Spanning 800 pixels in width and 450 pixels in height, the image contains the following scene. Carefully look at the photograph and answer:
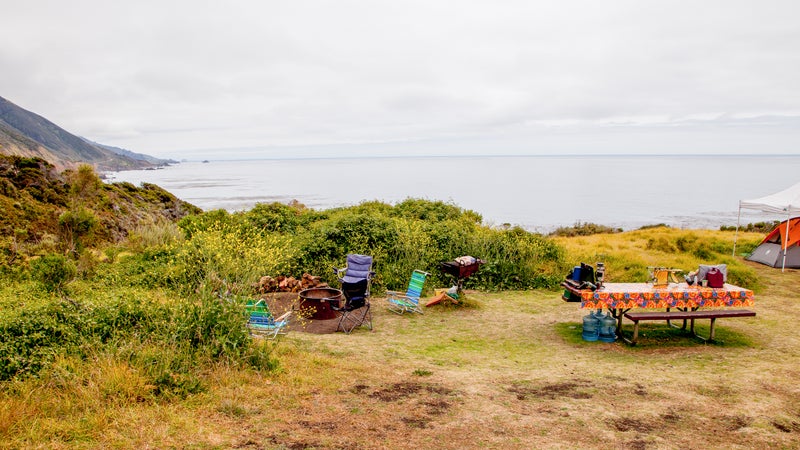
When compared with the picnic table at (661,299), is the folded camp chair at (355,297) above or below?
below

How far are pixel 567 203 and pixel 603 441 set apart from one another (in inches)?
2402

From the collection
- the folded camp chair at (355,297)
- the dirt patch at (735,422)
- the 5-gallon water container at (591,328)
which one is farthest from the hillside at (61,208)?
the dirt patch at (735,422)

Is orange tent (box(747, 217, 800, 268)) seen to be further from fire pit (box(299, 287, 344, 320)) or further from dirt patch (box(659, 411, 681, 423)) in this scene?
fire pit (box(299, 287, 344, 320))

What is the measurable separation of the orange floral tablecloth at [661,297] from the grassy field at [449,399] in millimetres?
632

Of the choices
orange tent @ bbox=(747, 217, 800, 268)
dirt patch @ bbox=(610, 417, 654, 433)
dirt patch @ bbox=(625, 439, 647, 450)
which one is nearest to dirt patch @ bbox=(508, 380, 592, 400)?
dirt patch @ bbox=(610, 417, 654, 433)

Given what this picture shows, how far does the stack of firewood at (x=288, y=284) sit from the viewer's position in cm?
1014

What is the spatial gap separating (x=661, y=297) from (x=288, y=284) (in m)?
6.94

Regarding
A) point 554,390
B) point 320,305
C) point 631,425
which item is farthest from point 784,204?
point 320,305

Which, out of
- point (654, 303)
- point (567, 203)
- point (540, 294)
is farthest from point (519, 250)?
point (567, 203)

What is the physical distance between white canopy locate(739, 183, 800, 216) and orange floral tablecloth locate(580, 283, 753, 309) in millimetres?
7273

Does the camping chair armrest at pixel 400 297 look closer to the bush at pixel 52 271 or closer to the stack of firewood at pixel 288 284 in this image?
the stack of firewood at pixel 288 284

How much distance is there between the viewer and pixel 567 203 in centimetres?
6162

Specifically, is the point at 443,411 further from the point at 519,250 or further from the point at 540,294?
the point at 519,250

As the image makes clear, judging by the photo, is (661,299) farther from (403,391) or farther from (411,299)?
(403,391)
